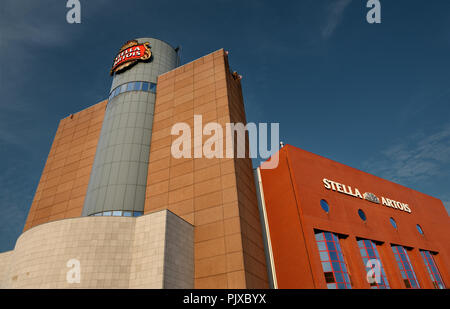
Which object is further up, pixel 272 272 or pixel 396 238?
pixel 396 238

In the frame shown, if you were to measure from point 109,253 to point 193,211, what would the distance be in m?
8.27

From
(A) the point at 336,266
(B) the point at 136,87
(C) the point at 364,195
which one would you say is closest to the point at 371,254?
(A) the point at 336,266

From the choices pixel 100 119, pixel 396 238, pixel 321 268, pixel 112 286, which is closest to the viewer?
pixel 112 286

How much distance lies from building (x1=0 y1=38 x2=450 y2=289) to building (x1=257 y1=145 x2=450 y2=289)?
0.50 ft

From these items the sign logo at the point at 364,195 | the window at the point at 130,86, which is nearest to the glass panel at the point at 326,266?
the sign logo at the point at 364,195

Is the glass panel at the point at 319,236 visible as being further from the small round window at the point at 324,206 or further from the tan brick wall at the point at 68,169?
the tan brick wall at the point at 68,169

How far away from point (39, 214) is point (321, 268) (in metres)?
36.5

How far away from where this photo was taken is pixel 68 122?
51375 millimetres

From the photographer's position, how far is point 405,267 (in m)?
37.8

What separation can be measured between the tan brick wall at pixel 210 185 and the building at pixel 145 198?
110 mm

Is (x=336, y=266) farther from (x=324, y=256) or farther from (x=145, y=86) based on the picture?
(x=145, y=86)

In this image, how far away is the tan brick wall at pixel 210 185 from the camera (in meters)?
25.9
